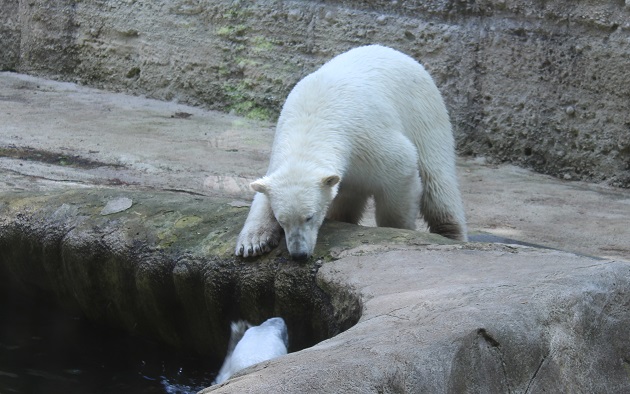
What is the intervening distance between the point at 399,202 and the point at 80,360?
5.06 ft

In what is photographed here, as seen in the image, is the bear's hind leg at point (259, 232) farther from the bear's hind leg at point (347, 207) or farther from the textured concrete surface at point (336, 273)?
the bear's hind leg at point (347, 207)

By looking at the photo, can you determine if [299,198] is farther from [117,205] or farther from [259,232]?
[117,205]

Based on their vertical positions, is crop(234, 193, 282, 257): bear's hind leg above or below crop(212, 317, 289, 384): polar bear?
above

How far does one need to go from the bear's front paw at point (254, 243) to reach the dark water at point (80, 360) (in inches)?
21.0

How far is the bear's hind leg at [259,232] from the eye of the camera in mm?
3502

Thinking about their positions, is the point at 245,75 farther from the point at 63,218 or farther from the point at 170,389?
the point at 170,389

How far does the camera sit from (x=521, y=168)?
6.75 m

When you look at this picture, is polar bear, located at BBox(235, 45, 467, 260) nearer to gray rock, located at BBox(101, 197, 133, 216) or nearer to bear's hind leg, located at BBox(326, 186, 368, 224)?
bear's hind leg, located at BBox(326, 186, 368, 224)

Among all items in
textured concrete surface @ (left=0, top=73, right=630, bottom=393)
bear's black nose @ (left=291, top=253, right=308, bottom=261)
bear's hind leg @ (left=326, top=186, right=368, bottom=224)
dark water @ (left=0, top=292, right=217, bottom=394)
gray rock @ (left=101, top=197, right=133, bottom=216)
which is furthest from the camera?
bear's hind leg @ (left=326, top=186, right=368, bottom=224)

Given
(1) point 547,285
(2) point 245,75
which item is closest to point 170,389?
(1) point 547,285

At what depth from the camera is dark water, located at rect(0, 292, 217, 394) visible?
11.8ft

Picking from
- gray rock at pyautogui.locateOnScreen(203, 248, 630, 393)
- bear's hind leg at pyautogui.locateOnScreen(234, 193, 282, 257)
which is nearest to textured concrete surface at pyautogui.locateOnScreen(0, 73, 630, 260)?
A: bear's hind leg at pyautogui.locateOnScreen(234, 193, 282, 257)

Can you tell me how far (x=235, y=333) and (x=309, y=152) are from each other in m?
0.82

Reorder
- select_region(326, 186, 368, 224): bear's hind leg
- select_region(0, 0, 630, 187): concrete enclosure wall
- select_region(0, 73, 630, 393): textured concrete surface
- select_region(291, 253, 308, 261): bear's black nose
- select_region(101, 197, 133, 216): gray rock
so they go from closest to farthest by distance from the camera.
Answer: select_region(0, 73, 630, 393): textured concrete surface
select_region(291, 253, 308, 261): bear's black nose
select_region(101, 197, 133, 216): gray rock
select_region(326, 186, 368, 224): bear's hind leg
select_region(0, 0, 630, 187): concrete enclosure wall
